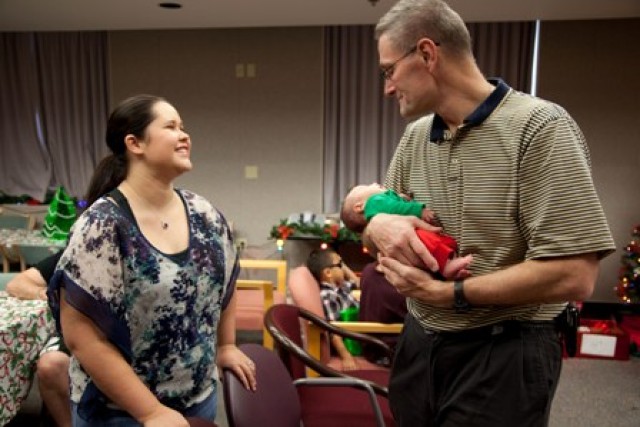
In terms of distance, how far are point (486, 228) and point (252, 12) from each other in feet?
13.2

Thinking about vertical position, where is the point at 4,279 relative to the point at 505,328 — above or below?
below

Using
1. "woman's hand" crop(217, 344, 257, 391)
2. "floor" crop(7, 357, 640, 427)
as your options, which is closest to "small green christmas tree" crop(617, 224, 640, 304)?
"floor" crop(7, 357, 640, 427)

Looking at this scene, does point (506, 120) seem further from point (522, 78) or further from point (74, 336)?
point (522, 78)

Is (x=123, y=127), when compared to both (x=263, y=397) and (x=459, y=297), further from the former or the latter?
(x=459, y=297)

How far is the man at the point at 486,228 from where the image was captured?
1.01m

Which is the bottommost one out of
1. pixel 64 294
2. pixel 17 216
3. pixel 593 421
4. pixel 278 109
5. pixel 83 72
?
pixel 593 421

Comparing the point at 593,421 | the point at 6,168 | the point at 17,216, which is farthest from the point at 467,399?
the point at 6,168

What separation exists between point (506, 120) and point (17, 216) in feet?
18.1

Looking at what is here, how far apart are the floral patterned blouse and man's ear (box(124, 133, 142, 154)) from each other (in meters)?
0.13

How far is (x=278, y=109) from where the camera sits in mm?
5789

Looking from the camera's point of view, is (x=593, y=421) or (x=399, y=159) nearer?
(x=399, y=159)

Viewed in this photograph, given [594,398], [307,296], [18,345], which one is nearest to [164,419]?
[18,345]

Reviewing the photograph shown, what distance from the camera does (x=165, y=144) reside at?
1432mm

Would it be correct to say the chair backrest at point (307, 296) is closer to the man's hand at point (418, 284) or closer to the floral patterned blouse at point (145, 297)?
the floral patterned blouse at point (145, 297)
